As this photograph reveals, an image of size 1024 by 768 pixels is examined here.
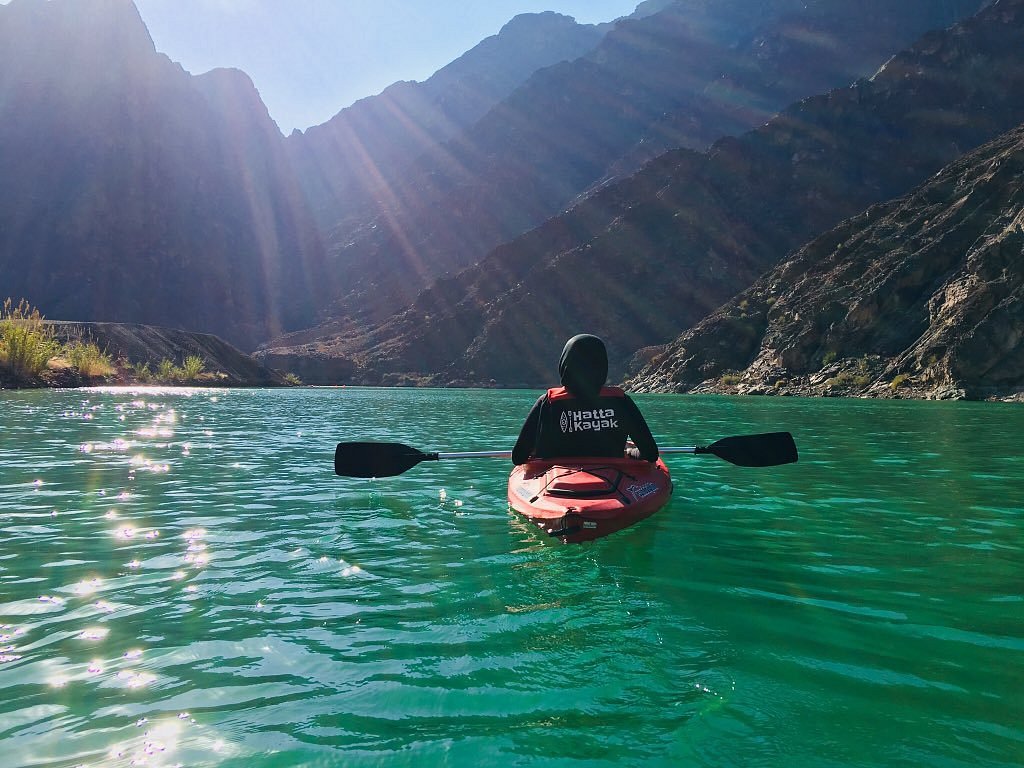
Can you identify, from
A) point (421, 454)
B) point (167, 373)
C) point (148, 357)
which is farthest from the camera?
point (148, 357)

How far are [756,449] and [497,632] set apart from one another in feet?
21.2

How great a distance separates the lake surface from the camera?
3.29 metres

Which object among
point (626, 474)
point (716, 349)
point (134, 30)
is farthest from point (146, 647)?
point (134, 30)

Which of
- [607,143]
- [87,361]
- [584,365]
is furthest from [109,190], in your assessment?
[584,365]

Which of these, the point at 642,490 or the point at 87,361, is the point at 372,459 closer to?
the point at 642,490

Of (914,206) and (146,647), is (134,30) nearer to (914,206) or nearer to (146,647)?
(914,206)

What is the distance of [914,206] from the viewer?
229ft

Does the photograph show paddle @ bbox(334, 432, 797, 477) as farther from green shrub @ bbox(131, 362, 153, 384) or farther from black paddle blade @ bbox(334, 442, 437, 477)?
green shrub @ bbox(131, 362, 153, 384)

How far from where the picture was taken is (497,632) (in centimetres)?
469

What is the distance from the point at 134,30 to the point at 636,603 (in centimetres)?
21207

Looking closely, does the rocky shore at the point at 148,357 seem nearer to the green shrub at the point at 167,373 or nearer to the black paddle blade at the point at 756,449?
the green shrub at the point at 167,373

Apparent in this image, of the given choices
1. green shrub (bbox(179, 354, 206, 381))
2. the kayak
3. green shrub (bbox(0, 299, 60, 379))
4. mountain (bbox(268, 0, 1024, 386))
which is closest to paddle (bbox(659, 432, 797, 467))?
the kayak

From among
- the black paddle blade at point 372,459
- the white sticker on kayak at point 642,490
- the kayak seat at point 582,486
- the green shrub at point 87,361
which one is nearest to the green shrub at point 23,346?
the green shrub at point 87,361

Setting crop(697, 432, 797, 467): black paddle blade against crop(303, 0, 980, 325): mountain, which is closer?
crop(697, 432, 797, 467): black paddle blade
